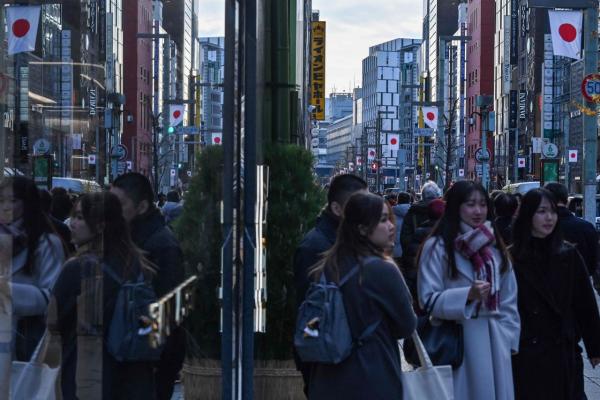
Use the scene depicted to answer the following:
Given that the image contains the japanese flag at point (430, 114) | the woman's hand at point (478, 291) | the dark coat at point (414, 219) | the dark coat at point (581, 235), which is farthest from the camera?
the japanese flag at point (430, 114)

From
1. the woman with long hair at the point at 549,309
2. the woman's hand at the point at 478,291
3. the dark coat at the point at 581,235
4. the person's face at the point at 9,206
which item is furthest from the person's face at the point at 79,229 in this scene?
the dark coat at the point at 581,235

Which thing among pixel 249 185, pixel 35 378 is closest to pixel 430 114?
pixel 249 185

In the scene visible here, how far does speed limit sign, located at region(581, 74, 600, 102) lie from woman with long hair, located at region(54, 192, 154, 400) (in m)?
23.7

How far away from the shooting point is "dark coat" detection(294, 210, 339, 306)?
5473 millimetres

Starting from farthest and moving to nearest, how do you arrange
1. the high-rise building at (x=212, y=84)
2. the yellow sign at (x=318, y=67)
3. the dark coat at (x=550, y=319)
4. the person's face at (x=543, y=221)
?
the yellow sign at (x=318, y=67) < the person's face at (x=543, y=221) < the dark coat at (x=550, y=319) < the high-rise building at (x=212, y=84)

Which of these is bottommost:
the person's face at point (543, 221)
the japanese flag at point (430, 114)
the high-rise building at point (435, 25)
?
the person's face at point (543, 221)

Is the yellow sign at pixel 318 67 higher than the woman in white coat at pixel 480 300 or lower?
higher

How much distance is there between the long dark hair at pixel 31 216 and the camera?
9.31ft

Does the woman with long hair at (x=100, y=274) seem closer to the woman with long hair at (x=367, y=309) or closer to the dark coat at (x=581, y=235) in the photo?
the woman with long hair at (x=367, y=309)

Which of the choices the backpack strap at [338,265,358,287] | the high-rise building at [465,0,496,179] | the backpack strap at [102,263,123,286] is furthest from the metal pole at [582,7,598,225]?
the high-rise building at [465,0,496,179]

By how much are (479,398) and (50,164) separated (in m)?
3.87

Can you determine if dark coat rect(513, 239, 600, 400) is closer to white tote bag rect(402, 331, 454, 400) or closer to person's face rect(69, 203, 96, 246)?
white tote bag rect(402, 331, 454, 400)

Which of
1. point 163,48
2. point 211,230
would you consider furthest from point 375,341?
point 163,48

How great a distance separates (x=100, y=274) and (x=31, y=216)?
1.67ft
